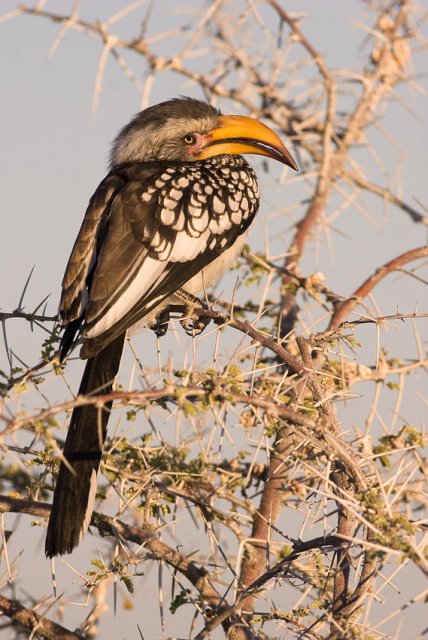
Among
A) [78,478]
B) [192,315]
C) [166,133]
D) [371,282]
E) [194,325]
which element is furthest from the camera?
[166,133]

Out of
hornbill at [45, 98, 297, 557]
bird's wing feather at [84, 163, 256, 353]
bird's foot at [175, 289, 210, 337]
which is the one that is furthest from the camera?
bird's foot at [175, 289, 210, 337]

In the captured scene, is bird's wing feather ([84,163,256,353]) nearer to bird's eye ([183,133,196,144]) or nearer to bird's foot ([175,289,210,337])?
bird's foot ([175,289,210,337])

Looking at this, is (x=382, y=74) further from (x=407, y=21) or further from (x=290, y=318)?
(x=290, y=318)

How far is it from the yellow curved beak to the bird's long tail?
1725mm

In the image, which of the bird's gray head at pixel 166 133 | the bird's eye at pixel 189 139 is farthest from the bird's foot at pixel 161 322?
the bird's eye at pixel 189 139

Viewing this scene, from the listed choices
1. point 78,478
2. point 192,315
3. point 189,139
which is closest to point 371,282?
point 192,315

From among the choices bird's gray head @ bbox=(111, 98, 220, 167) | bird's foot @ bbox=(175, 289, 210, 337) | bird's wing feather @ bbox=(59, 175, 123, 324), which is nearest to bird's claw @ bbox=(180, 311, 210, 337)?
bird's foot @ bbox=(175, 289, 210, 337)

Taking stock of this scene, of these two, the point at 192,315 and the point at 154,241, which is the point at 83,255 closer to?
the point at 154,241

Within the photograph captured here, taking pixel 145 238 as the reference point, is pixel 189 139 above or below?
above

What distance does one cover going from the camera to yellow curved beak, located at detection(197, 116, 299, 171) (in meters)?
4.70

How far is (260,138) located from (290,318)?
3.16ft

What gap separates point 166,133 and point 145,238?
1.23 m

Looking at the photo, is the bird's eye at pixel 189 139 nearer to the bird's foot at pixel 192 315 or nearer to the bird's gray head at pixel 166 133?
the bird's gray head at pixel 166 133

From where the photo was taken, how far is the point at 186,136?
16.1 feet
